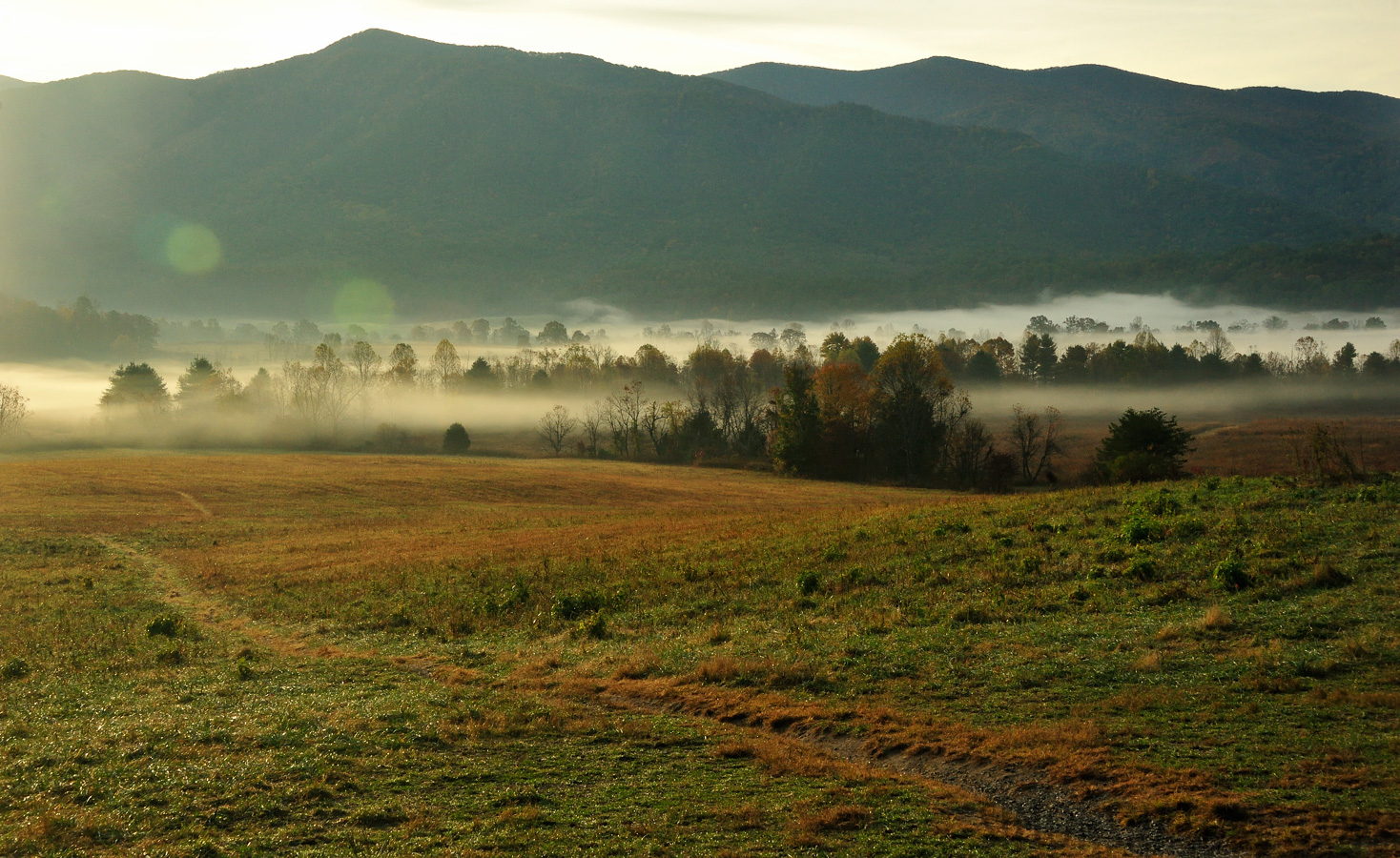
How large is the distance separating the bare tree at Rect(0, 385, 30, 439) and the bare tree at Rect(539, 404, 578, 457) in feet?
215

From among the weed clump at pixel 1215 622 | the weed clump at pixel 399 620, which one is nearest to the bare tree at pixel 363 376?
the weed clump at pixel 399 620

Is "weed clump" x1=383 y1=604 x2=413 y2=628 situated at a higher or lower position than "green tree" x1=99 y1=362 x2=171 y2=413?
lower

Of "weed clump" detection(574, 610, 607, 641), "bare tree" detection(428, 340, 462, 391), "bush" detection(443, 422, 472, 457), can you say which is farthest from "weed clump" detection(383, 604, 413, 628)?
"bare tree" detection(428, 340, 462, 391)

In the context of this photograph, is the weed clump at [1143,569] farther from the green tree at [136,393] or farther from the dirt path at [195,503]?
the green tree at [136,393]

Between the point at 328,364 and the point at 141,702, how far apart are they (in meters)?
152

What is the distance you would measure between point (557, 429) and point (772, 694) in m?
115

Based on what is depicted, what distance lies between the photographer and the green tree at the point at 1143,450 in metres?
47.7

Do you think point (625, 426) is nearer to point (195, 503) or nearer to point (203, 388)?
point (203, 388)

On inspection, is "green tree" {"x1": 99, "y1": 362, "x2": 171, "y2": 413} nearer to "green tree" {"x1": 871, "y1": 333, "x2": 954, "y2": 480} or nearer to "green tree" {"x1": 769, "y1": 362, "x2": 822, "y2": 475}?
"green tree" {"x1": 769, "y1": 362, "x2": 822, "y2": 475}

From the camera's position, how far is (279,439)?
4818 inches

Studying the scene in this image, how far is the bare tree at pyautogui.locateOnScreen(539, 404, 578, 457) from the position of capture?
410 feet

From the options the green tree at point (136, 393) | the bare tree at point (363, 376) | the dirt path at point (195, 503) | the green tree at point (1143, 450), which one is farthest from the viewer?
the bare tree at point (363, 376)

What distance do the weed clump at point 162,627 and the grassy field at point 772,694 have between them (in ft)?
0.23

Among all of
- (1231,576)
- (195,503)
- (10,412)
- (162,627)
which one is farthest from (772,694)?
(10,412)
